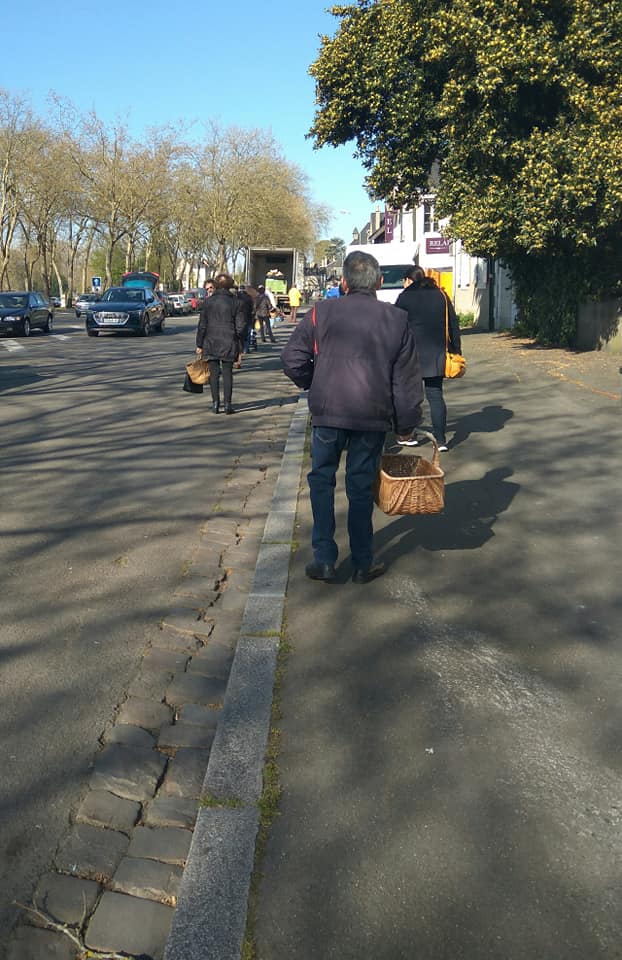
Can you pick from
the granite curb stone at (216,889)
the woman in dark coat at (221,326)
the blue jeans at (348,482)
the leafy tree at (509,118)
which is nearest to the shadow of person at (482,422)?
the woman in dark coat at (221,326)

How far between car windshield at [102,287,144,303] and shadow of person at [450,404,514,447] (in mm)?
22587

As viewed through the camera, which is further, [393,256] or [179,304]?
[179,304]

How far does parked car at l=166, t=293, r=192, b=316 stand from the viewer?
2474 inches

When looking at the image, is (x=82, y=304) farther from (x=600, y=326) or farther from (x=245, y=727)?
(x=245, y=727)

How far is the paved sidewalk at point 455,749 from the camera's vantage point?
2578 mm

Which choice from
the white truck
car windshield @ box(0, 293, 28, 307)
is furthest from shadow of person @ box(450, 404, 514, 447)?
the white truck

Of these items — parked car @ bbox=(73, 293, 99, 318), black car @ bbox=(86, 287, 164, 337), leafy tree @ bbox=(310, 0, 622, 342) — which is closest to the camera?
leafy tree @ bbox=(310, 0, 622, 342)

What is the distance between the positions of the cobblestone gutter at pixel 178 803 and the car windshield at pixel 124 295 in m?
29.0

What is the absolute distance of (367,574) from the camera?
5.50m

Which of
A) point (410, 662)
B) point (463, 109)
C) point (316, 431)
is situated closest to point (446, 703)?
point (410, 662)

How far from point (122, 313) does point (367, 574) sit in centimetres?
2781

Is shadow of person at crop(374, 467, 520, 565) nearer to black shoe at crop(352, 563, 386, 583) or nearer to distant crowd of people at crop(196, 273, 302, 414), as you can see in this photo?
black shoe at crop(352, 563, 386, 583)

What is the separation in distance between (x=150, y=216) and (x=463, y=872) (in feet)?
236

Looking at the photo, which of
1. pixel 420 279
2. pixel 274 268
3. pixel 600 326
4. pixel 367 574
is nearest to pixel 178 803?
pixel 367 574
